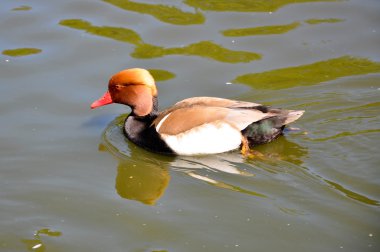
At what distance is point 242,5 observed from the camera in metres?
10.3

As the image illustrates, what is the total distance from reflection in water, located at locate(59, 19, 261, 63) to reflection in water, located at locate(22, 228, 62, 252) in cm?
376

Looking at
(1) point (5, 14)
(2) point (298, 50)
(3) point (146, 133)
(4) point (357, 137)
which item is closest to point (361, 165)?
→ (4) point (357, 137)

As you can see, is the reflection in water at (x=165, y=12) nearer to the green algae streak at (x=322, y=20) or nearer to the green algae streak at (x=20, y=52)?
the green algae streak at (x=322, y=20)

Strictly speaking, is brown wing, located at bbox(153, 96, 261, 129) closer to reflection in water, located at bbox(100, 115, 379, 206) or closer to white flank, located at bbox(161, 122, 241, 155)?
white flank, located at bbox(161, 122, 241, 155)

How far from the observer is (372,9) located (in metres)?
9.97

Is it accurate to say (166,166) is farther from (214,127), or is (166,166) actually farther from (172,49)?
(172,49)

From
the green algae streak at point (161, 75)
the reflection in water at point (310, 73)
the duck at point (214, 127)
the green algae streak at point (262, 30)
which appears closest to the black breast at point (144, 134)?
the duck at point (214, 127)

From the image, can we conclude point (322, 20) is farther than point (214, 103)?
Yes

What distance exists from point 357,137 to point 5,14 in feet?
18.5

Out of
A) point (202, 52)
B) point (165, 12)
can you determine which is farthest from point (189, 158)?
point (165, 12)

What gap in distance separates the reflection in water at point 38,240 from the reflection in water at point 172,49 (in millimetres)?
3759

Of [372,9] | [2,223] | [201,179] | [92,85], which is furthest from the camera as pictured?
[372,9]

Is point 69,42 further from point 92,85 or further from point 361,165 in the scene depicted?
point 361,165

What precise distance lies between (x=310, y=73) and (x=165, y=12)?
265 cm
